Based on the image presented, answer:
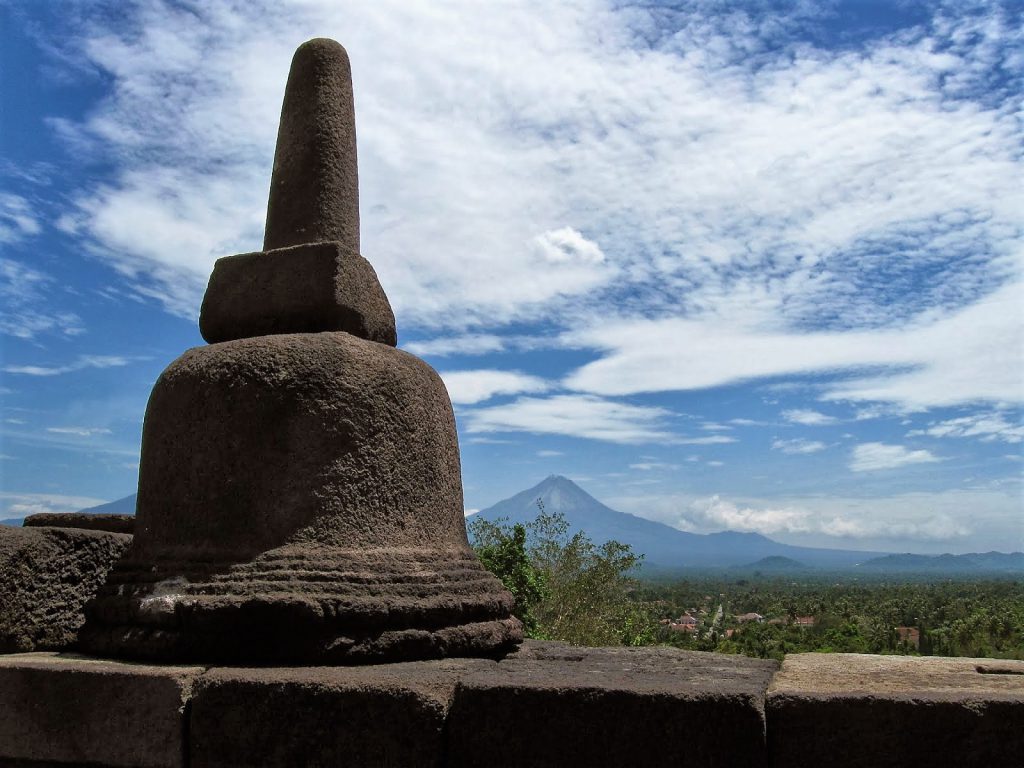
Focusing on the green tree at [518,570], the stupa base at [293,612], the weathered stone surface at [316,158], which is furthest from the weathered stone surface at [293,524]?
the green tree at [518,570]

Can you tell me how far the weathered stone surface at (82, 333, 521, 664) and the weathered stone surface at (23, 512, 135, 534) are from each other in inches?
38.0

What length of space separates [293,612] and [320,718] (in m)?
0.54

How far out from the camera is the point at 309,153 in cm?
499

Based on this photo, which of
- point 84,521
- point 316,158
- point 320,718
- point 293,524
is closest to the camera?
point 320,718

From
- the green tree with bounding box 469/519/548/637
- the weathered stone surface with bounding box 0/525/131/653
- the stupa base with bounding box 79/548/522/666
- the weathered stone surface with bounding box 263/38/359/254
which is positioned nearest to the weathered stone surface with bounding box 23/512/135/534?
the weathered stone surface with bounding box 0/525/131/653

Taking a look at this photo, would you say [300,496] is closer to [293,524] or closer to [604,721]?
[293,524]

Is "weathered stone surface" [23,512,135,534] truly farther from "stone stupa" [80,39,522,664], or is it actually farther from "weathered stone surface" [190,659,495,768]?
Result: "weathered stone surface" [190,659,495,768]

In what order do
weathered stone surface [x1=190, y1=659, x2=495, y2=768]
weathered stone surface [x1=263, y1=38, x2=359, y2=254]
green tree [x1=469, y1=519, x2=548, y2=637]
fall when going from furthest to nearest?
green tree [x1=469, y1=519, x2=548, y2=637], weathered stone surface [x1=263, y1=38, x2=359, y2=254], weathered stone surface [x1=190, y1=659, x2=495, y2=768]

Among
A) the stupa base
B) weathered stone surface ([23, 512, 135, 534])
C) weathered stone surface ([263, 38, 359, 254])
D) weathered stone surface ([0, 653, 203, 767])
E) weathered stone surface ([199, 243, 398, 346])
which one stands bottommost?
weathered stone surface ([0, 653, 203, 767])

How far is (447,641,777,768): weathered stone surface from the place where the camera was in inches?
120

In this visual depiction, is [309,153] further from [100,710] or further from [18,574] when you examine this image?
[100,710]

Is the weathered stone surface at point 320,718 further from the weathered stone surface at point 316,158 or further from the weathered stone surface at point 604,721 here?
the weathered stone surface at point 316,158

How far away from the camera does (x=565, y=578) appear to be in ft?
71.3

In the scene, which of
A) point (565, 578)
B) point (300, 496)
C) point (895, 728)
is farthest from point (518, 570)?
point (895, 728)
